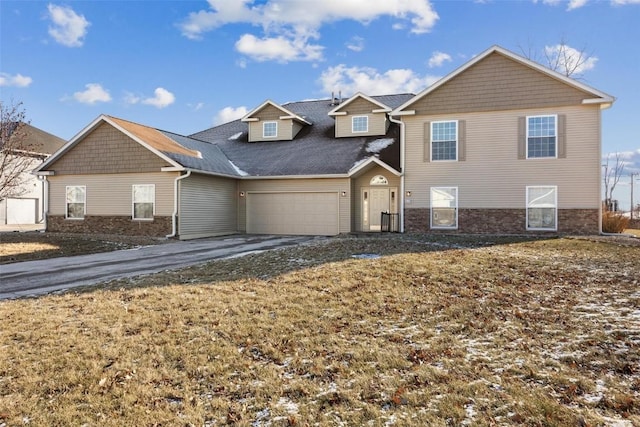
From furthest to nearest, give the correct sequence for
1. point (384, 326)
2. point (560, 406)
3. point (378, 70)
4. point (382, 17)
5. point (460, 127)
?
point (378, 70), point (382, 17), point (460, 127), point (384, 326), point (560, 406)

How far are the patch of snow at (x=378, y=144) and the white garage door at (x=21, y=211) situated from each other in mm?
23642

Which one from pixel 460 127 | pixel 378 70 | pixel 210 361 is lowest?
pixel 210 361

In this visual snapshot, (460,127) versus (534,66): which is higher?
(534,66)

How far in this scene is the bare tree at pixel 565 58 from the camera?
29141mm

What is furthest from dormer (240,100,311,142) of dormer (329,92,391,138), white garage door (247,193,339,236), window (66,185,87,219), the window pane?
window (66,185,87,219)

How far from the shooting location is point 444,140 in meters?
16.4

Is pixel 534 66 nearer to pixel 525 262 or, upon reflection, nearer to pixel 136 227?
pixel 525 262

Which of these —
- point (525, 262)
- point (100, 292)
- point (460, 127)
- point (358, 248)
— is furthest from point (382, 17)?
point (100, 292)

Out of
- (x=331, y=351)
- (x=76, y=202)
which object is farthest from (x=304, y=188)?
(x=331, y=351)

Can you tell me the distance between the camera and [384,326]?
5.32 metres

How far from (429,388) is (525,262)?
6.86m

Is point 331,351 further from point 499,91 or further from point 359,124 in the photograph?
point 359,124

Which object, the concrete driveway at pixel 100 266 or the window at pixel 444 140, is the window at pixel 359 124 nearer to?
the window at pixel 444 140

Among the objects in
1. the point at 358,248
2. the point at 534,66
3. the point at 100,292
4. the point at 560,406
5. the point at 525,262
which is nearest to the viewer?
the point at 560,406
